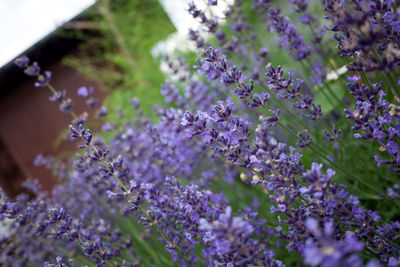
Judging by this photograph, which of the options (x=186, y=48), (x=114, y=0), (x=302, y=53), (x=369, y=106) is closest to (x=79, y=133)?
(x=369, y=106)

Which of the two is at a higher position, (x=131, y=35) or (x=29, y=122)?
(x=131, y=35)

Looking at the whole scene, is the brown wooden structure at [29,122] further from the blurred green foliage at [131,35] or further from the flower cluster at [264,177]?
the flower cluster at [264,177]

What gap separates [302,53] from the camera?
2.12 meters

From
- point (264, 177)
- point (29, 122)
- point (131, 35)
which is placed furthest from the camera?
point (131, 35)

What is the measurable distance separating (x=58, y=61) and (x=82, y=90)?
649cm

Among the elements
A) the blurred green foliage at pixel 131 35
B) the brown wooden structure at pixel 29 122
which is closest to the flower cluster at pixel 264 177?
the blurred green foliage at pixel 131 35

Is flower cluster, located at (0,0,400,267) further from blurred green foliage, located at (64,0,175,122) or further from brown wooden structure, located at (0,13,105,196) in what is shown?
brown wooden structure, located at (0,13,105,196)

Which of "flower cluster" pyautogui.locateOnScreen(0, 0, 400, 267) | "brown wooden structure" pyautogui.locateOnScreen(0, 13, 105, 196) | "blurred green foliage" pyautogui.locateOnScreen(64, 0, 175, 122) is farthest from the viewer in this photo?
"brown wooden structure" pyautogui.locateOnScreen(0, 13, 105, 196)

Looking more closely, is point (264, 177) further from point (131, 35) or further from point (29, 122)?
point (29, 122)

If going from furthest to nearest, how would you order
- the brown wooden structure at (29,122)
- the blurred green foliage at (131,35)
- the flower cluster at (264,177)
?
the brown wooden structure at (29,122), the blurred green foliage at (131,35), the flower cluster at (264,177)

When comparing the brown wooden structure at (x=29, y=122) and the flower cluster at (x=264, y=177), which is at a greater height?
the brown wooden structure at (x=29, y=122)

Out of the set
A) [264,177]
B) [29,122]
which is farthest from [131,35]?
[264,177]

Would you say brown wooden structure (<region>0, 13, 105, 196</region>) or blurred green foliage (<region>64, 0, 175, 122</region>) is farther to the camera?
brown wooden structure (<region>0, 13, 105, 196</region>)

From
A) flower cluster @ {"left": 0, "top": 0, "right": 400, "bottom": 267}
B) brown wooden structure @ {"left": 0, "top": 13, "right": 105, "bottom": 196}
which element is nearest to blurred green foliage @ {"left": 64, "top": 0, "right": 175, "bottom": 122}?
brown wooden structure @ {"left": 0, "top": 13, "right": 105, "bottom": 196}
